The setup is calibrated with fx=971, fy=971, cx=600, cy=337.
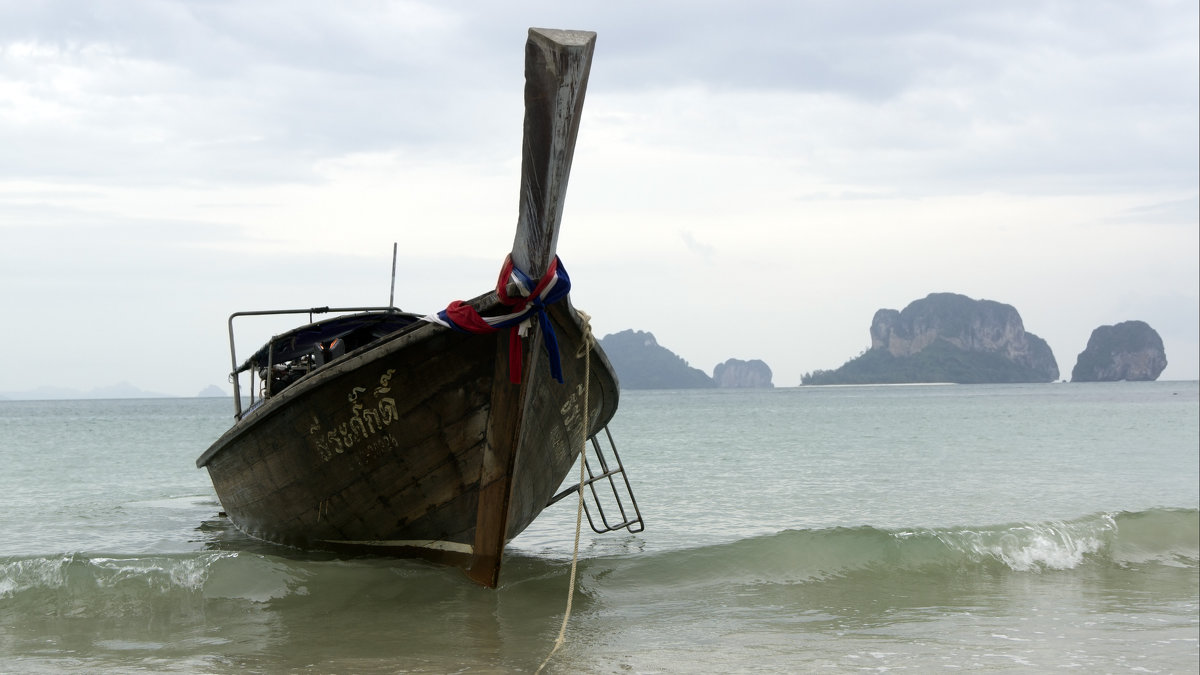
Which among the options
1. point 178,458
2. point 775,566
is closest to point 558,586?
point 775,566

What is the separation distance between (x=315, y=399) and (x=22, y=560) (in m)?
3.30

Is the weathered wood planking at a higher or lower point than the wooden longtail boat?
higher

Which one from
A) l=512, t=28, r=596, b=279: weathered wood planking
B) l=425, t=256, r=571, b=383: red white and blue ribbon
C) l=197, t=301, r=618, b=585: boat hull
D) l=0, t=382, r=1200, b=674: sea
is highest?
l=512, t=28, r=596, b=279: weathered wood planking

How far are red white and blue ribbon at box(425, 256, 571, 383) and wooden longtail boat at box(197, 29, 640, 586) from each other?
2 cm

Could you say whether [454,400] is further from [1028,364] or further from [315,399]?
[1028,364]

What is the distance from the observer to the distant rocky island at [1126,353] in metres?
151

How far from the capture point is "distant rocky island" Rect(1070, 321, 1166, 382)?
15138 cm

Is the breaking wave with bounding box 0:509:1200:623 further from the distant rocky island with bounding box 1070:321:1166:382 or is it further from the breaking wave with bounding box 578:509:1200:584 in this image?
the distant rocky island with bounding box 1070:321:1166:382

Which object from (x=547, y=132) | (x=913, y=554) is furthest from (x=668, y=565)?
(x=547, y=132)

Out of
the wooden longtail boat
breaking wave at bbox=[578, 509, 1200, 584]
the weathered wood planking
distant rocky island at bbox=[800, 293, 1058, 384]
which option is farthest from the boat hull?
distant rocky island at bbox=[800, 293, 1058, 384]

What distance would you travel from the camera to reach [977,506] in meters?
14.6

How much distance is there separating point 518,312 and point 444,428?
Result: 4.16 feet

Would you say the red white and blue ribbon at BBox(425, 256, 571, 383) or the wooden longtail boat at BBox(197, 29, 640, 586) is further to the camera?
the wooden longtail boat at BBox(197, 29, 640, 586)

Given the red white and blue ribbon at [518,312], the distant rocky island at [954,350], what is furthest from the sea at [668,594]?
the distant rocky island at [954,350]
